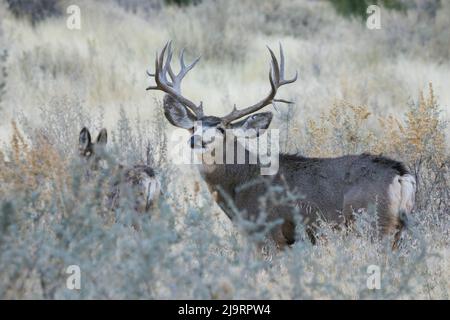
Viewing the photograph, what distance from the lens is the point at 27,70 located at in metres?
14.6

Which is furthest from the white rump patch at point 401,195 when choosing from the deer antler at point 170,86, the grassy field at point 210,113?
the deer antler at point 170,86

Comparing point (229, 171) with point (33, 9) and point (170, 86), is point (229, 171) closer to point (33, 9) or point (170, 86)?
point (170, 86)

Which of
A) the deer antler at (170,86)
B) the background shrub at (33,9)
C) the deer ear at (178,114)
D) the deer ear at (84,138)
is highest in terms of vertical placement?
the background shrub at (33,9)

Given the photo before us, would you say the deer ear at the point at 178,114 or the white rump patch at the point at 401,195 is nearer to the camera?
the white rump patch at the point at 401,195

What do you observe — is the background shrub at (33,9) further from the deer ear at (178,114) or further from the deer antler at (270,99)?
the deer antler at (270,99)

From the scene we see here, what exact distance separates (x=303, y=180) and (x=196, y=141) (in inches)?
41.3

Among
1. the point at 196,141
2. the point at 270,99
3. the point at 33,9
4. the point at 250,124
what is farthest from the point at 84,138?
the point at 33,9

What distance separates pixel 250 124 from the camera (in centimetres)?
816

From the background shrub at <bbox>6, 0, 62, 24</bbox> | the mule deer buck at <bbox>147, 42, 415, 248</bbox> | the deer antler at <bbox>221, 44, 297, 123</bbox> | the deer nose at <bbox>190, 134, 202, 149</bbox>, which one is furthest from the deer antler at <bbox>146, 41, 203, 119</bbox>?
the background shrub at <bbox>6, 0, 62, 24</bbox>

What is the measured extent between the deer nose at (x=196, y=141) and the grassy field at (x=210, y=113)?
394 mm

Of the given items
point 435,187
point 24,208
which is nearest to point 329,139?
point 435,187

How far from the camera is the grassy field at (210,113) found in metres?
5.01

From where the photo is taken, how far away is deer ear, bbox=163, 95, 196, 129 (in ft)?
26.5

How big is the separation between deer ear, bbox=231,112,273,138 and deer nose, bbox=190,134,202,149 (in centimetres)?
61
